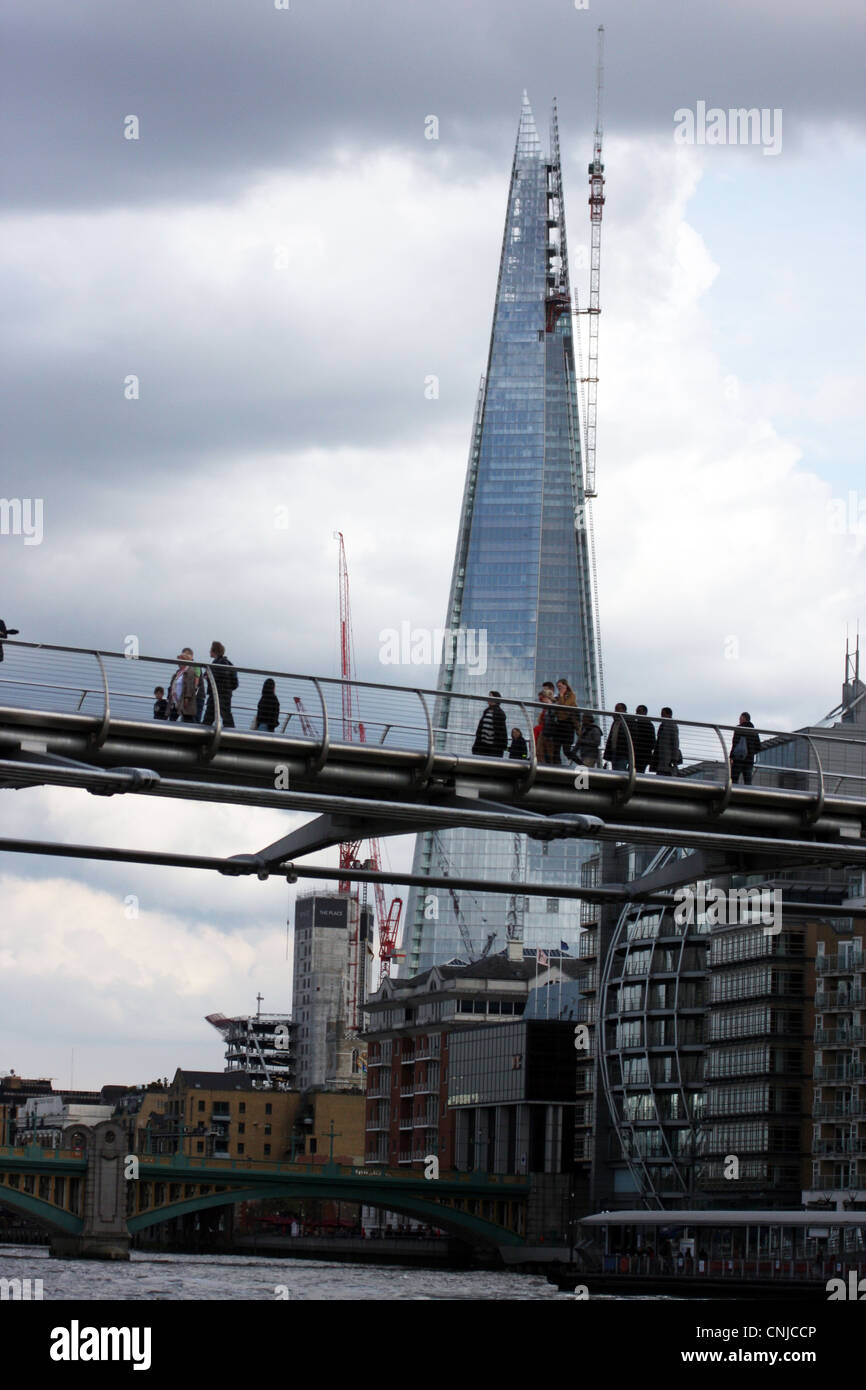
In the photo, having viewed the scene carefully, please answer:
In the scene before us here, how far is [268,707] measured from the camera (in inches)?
1683

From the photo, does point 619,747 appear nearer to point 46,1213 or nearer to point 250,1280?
point 250,1280

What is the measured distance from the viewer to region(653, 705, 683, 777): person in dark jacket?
1822 inches

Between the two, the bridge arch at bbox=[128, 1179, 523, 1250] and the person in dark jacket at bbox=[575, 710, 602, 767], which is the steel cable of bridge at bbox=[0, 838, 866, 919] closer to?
the person in dark jacket at bbox=[575, 710, 602, 767]

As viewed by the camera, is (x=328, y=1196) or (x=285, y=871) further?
(x=328, y=1196)

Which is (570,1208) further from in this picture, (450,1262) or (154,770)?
(154,770)

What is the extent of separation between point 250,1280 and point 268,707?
3111 inches

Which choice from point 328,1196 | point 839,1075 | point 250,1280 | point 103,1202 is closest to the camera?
point 250,1280

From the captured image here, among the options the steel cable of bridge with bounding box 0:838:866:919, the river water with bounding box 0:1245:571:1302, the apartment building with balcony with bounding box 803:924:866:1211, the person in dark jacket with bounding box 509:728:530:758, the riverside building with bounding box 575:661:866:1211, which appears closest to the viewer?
the steel cable of bridge with bounding box 0:838:866:919

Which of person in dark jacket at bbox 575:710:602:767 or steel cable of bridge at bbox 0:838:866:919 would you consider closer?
steel cable of bridge at bbox 0:838:866:919

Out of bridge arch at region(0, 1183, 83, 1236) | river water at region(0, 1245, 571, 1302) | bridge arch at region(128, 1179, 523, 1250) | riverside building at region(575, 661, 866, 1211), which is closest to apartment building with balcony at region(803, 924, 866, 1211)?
riverside building at region(575, 661, 866, 1211)

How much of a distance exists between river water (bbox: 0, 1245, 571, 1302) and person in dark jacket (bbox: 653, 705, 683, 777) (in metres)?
43.5

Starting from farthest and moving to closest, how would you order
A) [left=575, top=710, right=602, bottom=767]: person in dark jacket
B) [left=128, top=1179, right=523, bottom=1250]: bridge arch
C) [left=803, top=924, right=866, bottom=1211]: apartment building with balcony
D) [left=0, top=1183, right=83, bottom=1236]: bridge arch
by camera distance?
1. [left=128, top=1179, right=523, bottom=1250]: bridge arch
2. [left=0, top=1183, right=83, bottom=1236]: bridge arch
3. [left=803, top=924, right=866, bottom=1211]: apartment building with balcony
4. [left=575, top=710, right=602, bottom=767]: person in dark jacket

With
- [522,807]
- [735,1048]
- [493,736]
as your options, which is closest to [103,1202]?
[735,1048]
